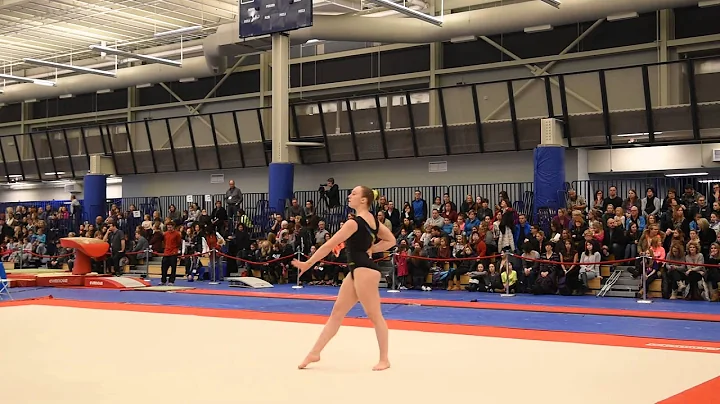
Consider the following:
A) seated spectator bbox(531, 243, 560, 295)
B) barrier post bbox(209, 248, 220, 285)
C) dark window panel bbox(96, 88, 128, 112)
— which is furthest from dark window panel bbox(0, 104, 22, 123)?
seated spectator bbox(531, 243, 560, 295)

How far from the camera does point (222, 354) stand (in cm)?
826

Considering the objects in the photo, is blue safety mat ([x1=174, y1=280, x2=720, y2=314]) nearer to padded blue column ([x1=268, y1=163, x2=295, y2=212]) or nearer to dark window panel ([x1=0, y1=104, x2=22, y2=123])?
padded blue column ([x1=268, y1=163, x2=295, y2=212])

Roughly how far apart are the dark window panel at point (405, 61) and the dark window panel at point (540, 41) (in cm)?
265

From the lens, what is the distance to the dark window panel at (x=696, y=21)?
2183 cm

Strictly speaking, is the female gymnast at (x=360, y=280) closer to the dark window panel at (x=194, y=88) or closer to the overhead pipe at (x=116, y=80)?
the overhead pipe at (x=116, y=80)

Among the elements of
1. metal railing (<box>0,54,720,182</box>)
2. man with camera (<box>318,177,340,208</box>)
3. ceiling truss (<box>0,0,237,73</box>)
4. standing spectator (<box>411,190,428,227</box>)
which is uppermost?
ceiling truss (<box>0,0,237,73</box>)

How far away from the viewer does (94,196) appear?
30.3 m

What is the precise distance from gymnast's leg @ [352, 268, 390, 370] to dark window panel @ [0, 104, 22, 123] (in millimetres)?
34005

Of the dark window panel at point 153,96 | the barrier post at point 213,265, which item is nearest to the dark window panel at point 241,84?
the dark window panel at point 153,96

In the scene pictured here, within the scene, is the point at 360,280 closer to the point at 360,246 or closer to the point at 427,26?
the point at 360,246

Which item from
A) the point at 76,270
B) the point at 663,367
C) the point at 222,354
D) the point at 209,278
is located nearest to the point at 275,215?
the point at 209,278

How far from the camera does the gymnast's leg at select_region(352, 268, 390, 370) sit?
23.9 ft

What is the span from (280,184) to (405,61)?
6.55m

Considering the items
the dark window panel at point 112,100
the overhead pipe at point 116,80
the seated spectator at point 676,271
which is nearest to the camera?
the seated spectator at point 676,271
